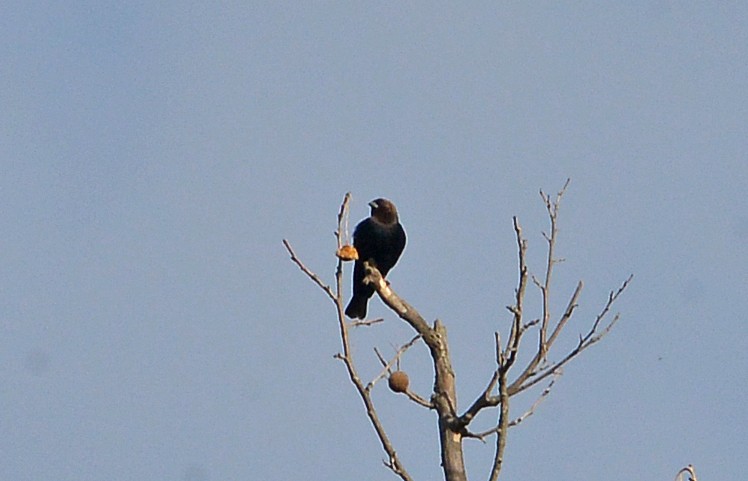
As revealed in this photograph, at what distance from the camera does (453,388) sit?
486cm

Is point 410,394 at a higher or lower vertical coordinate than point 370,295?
lower

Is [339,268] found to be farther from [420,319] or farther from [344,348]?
[420,319]

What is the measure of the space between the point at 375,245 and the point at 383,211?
34 centimetres

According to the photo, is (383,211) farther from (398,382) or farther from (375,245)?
(398,382)

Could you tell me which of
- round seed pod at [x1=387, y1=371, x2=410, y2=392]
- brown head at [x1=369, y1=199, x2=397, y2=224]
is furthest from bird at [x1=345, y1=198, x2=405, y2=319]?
round seed pod at [x1=387, y1=371, x2=410, y2=392]

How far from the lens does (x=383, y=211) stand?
1019 cm

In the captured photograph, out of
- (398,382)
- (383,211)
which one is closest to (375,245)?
(383,211)

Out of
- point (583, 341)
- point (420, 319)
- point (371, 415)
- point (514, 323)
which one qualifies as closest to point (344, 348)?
point (371, 415)

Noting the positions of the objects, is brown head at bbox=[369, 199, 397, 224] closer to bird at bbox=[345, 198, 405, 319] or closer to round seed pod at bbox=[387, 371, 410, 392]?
bird at bbox=[345, 198, 405, 319]

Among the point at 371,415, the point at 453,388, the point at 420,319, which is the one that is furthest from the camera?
the point at 420,319

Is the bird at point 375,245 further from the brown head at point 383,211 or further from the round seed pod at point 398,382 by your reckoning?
the round seed pod at point 398,382

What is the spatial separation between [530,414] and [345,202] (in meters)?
0.97

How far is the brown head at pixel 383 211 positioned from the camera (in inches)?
400

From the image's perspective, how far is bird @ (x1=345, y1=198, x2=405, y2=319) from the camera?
32.8ft
